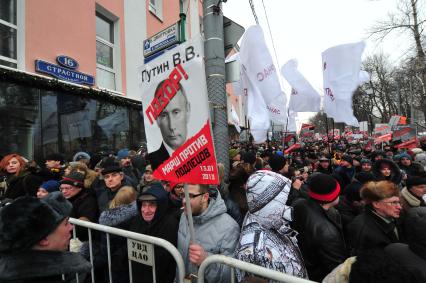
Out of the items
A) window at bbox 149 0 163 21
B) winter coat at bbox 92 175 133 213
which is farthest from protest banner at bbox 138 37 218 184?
window at bbox 149 0 163 21

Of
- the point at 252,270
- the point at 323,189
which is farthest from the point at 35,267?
the point at 323,189

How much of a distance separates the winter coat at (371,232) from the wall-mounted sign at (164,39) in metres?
2.81

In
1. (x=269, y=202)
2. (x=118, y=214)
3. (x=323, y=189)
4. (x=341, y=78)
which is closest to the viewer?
(x=269, y=202)

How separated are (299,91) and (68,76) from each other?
632 centimetres

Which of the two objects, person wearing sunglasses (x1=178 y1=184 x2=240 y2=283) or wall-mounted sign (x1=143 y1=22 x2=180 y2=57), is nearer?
person wearing sunglasses (x1=178 y1=184 x2=240 y2=283)

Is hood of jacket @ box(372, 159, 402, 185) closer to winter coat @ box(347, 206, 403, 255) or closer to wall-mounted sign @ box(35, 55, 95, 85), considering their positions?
winter coat @ box(347, 206, 403, 255)

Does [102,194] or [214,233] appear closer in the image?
[214,233]

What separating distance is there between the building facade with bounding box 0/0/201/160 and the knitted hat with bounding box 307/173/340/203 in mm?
6593

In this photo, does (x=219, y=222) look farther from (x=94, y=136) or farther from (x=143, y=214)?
(x=94, y=136)

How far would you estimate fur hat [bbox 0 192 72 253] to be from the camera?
164 cm

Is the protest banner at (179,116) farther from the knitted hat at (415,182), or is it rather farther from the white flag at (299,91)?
the white flag at (299,91)

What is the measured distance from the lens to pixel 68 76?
897 centimetres

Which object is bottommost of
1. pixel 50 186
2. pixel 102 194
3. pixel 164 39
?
pixel 102 194

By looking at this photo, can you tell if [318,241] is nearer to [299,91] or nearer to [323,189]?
[323,189]
